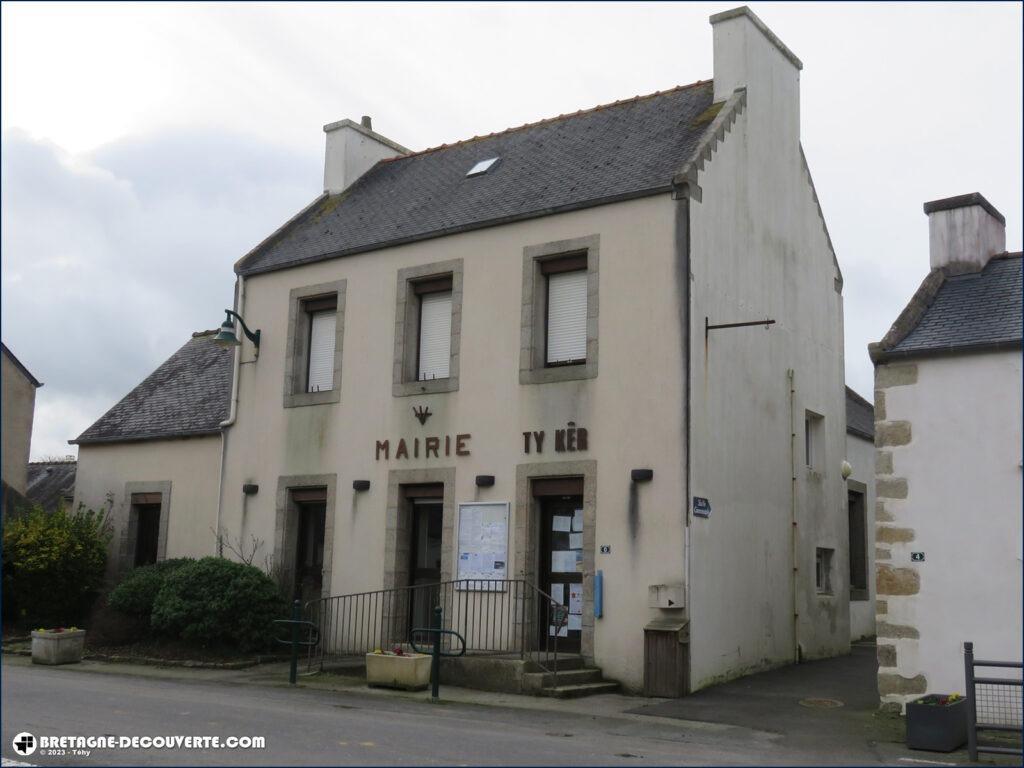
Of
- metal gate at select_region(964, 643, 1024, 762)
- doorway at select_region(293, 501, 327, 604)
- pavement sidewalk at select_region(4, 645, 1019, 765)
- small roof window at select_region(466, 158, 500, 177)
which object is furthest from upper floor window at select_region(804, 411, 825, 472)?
doorway at select_region(293, 501, 327, 604)

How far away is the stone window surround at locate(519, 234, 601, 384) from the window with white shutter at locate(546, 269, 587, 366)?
12cm

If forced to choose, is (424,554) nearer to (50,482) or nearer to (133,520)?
(133,520)

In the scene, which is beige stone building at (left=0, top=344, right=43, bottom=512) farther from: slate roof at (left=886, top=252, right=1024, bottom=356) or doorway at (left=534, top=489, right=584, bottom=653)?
slate roof at (left=886, top=252, right=1024, bottom=356)

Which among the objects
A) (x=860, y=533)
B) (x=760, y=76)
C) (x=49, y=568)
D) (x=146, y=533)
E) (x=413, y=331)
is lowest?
(x=49, y=568)

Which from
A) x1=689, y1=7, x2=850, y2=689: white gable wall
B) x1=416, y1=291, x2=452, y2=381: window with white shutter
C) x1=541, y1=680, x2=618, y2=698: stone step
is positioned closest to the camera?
x1=541, y1=680, x2=618, y2=698: stone step

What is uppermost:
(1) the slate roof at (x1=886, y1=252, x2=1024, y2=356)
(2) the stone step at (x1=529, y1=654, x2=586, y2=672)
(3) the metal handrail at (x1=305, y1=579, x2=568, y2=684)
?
(1) the slate roof at (x1=886, y1=252, x2=1024, y2=356)

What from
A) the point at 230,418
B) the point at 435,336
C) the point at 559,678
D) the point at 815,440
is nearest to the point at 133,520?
the point at 230,418

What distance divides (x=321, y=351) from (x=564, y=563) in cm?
571

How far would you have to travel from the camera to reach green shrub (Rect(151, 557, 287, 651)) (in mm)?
15164

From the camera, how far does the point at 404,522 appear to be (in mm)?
15680

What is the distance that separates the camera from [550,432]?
560 inches

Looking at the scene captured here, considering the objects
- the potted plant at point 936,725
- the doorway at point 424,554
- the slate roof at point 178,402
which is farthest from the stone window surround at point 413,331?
the potted plant at point 936,725

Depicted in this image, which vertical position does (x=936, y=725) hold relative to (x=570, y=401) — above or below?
below

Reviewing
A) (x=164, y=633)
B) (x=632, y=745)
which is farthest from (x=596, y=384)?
(x=164, y=633)
